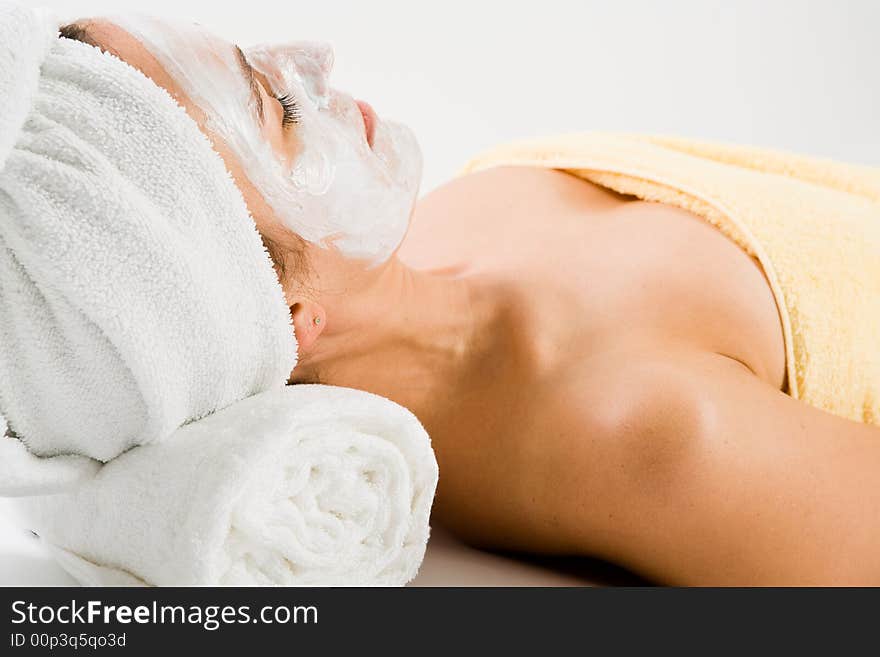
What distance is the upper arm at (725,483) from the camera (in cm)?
101

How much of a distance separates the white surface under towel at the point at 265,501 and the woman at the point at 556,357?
151 mm

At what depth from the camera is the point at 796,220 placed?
130 cm

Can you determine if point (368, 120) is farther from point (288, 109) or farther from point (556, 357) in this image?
point (556, 357)

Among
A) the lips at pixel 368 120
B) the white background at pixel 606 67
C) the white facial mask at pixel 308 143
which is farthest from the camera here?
the white background at pixel 606 67

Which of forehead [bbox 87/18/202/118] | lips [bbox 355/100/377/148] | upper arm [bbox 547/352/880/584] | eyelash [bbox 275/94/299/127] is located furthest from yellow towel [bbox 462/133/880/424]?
forehead [bbox 87/18/202/118]

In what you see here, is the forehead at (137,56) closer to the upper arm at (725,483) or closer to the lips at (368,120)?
the lips at (368,120)

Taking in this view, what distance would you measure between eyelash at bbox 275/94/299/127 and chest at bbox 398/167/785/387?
322 mm

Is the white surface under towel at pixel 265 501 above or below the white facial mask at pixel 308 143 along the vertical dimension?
below

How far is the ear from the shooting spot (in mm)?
1057

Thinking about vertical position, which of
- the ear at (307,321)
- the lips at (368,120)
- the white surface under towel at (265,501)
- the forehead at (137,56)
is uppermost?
the forehead at (137,56)

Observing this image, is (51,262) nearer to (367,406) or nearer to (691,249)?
(367,406)

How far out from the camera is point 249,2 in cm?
222

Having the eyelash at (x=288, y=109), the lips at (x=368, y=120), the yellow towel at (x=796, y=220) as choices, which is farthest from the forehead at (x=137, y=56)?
the yellow towel at (x=796, y=220)
